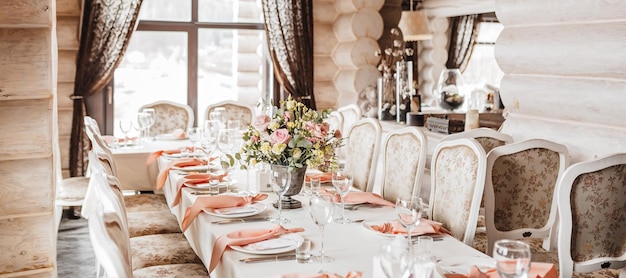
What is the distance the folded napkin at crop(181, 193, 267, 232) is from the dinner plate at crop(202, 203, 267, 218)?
0.10 feet

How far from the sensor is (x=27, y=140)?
3979 millimetres

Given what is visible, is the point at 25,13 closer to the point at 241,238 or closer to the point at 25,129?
the point at 25,129

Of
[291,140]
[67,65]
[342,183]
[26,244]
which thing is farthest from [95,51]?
[342,183]

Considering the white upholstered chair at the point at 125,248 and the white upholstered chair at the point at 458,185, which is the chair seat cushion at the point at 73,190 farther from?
the white upholstered chair at the point at 458,185

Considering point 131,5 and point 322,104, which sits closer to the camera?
point 131,5

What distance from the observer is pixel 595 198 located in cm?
311

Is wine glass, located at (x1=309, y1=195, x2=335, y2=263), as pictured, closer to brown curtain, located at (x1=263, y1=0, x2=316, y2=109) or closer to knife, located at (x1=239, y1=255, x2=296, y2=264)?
knife, located at (x1=239, y1=255, x2=296, y2=264)

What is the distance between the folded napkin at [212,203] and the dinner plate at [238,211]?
0.03m

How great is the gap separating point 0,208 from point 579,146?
11.2 ft

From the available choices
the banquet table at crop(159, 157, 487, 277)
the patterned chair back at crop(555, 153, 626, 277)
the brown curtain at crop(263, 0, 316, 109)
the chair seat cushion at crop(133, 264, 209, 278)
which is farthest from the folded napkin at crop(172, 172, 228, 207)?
the brown curtain at crop(263, 0, 316, 109)

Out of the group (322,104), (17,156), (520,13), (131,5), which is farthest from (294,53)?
(17,156)

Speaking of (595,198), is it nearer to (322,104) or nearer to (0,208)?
(0,208)

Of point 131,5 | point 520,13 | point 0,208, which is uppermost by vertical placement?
point 131,5

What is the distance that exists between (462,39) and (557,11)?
502cm
